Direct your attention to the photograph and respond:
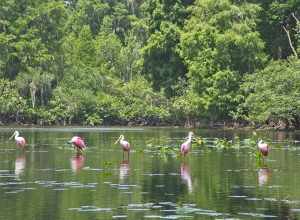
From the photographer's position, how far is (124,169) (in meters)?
25.9

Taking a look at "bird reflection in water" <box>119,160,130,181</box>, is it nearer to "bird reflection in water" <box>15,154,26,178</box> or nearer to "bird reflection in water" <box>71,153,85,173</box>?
"bird reflection in water" <box>71,153,85,173</box>

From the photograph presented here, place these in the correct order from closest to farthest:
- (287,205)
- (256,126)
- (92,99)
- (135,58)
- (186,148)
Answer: (287,205), (186,148), (256,126), (92,99), (135,58)

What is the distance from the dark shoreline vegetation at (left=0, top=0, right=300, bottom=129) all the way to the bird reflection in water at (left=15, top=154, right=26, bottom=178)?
1126 inches

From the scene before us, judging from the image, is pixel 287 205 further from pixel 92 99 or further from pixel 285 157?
pixel 92 99

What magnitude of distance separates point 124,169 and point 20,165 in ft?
12.7

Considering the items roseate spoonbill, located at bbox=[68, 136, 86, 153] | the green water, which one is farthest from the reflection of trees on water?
roseate spoonbill, located at bbox=[68, 136, 86, 153]

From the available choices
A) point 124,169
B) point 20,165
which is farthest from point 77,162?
point 124,169

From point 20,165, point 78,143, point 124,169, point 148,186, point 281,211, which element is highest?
point 78,143

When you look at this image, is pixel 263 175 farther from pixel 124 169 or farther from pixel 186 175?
pixel 124 169

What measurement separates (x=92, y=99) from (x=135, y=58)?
953 centimetres

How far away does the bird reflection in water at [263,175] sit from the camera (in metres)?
21.9

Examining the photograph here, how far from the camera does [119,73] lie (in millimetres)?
90125

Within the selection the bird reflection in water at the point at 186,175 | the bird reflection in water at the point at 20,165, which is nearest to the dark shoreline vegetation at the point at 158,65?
the bird reflection in water at the point at 20,165

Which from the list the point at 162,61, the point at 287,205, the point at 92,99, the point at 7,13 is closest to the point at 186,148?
the point at 287,205
